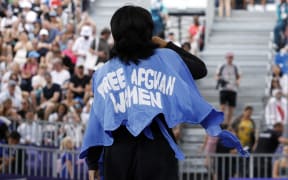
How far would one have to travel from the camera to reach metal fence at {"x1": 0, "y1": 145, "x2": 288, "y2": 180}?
1777 cm

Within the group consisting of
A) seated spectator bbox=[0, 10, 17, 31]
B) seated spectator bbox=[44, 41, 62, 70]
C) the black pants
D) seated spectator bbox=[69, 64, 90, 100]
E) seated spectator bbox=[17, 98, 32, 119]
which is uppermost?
seated spectator bbox=[0, 10, 17, 31]

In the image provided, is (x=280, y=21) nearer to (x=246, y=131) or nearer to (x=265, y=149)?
(x=246, y=131)

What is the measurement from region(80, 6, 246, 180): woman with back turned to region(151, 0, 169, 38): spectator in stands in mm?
16858

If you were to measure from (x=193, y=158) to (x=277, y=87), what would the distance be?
13.1ft

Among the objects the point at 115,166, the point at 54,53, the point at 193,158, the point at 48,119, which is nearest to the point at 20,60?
the point at 54,53

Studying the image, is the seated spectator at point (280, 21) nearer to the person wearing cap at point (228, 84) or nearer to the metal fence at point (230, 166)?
the person wearing cap at point (228, 84)

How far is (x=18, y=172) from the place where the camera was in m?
18.6

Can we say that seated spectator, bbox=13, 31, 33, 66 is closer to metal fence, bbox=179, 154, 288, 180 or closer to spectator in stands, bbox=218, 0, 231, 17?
spectator in stands, bbox=218, 0, 231, 17

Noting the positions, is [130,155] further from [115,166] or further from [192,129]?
[192,129]

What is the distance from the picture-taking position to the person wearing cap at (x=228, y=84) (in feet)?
69.6

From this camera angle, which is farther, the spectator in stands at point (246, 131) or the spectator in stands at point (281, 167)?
the spectator in stands at point (246, 131)

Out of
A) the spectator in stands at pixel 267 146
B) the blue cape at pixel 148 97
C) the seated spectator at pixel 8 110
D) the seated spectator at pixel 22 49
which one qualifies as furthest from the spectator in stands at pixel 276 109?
the blue cape at pixel 148 97

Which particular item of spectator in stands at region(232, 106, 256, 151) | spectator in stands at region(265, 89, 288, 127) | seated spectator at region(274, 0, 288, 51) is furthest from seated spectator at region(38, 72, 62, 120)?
seated spectator at region(274, 0, 288, 51)

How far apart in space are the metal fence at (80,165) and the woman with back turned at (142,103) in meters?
10.3
